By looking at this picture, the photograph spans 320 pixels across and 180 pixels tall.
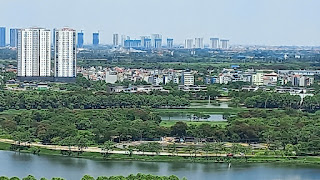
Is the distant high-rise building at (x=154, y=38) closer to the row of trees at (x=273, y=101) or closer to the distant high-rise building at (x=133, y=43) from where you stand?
the distant high-rise building at (x=133, y=43)

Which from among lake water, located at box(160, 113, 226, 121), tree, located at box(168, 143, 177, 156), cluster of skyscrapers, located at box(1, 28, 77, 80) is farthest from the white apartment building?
tree, located at box(168, 143, 177, 156)

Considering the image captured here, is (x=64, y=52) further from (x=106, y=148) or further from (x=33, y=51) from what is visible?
(x=106, y=148)

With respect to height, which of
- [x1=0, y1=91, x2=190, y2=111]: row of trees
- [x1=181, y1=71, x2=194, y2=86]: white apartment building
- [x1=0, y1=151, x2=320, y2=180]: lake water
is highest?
[x1=181, y1=71, x2=194, y2=86]: white apartment building

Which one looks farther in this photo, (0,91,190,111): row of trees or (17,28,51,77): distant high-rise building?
(17,28,51,77): distant high-rise building

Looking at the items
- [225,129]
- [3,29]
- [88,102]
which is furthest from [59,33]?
[3,29]

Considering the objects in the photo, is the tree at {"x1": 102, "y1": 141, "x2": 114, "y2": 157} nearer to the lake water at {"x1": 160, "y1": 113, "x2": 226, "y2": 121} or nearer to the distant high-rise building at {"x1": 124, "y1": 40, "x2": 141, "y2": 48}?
the lake water at {"x1": 160, "y1": 113, "x2": 226, "y2": 121}
